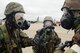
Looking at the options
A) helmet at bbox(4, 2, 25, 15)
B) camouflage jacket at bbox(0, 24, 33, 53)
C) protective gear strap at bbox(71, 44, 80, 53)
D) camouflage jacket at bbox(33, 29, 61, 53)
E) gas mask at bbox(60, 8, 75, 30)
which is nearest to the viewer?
protective gear strap at bbox(71, 44, 80, 53)

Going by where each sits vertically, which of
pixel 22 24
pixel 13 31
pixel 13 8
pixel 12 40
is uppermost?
pixel 13 8

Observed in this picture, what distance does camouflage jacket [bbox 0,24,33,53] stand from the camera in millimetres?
7406

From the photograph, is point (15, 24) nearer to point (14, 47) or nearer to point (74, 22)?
point (14, 47)

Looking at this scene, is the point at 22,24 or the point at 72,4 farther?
the point at 22,24

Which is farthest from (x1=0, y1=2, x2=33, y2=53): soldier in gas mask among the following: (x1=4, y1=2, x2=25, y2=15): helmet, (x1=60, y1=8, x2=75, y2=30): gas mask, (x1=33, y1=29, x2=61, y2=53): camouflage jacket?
(x1=60, y1=8, x2=75, y2=30): gas mask

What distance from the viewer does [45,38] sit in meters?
10.5

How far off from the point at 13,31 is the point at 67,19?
3.49 m

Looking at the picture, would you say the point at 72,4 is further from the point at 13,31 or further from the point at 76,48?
the point at 13,31

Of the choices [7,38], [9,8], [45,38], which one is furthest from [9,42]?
[45,38]

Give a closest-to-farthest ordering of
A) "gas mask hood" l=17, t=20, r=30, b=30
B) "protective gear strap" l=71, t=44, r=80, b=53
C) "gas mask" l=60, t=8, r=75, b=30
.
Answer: "protective gear strap" l=71, t=44, r=80, b=53 → "gas mask" l=60, t=8, r=75, b=30 → "gas mask hood" l=17, t=20, r=30, b=30

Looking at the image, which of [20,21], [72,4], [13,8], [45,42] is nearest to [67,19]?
[72,4]

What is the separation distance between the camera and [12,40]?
759cm

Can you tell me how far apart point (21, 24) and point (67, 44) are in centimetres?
315

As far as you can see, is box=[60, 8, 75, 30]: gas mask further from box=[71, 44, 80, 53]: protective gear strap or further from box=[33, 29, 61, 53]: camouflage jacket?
box=[33, 29, 61, 53]: camouflage jacket
